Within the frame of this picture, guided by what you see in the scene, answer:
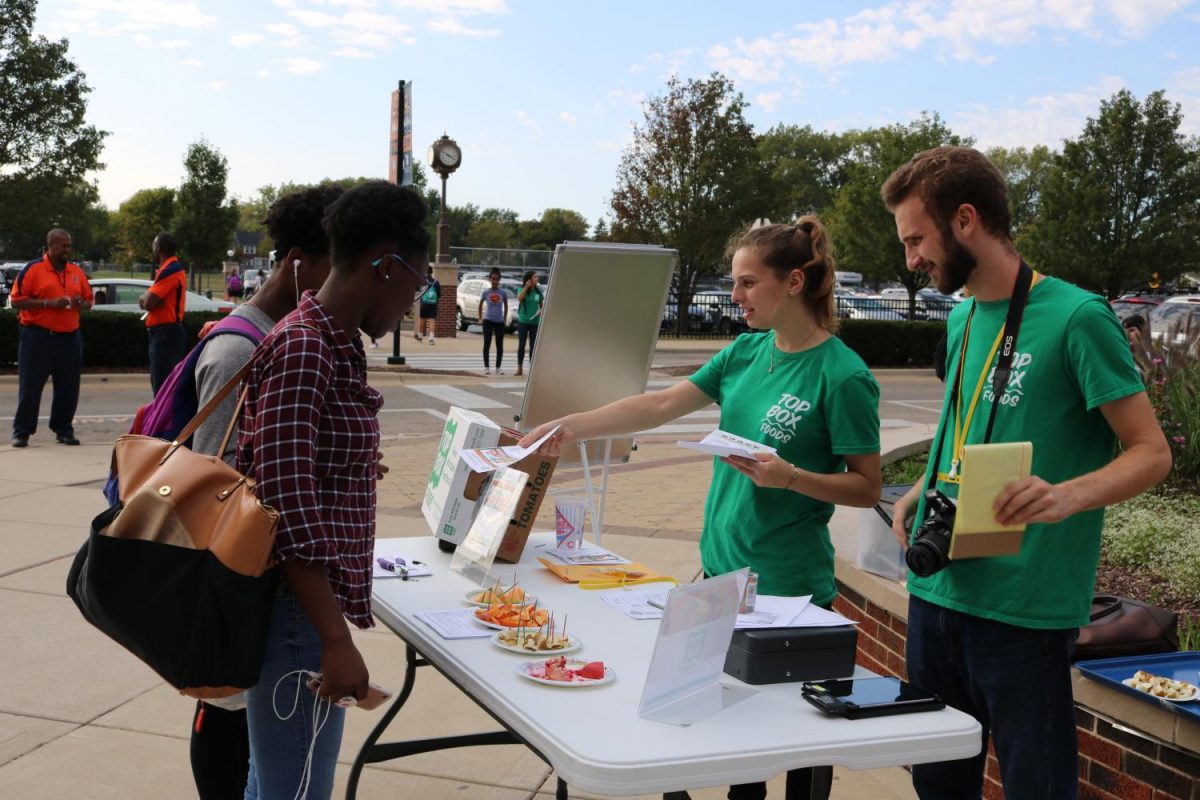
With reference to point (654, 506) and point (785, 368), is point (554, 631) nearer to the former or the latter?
point (785, 368)

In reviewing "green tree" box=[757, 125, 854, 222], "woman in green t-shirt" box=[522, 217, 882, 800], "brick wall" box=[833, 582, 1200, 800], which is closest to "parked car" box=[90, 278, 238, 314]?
→ "woman in green t-shirt" box=[522, 217, 882, 800]

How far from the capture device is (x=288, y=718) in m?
2.34

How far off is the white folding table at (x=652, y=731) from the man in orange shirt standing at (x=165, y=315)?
861 cm

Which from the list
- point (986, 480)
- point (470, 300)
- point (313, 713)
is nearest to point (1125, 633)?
point (986, 480)

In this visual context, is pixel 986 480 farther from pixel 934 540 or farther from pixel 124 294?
pixel 124 294

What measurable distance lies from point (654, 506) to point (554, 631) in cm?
615

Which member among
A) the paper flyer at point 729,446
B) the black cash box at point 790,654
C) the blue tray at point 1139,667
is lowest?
the blue tray at point 1139,667

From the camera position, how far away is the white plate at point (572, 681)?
2.54 m

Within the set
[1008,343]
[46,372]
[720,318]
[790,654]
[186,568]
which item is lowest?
[46,372]

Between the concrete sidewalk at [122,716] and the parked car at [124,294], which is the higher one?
the parked car at [124,294]

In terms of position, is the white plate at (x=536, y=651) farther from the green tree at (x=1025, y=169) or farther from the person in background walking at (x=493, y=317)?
the green tree at (x=1025, y=169)

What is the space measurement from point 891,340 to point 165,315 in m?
17.2

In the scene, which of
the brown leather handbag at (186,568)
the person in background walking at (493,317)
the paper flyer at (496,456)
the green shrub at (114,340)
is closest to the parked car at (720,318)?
the person in background walking at (493,317)

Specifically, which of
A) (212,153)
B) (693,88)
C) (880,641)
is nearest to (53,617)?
(880,641)
